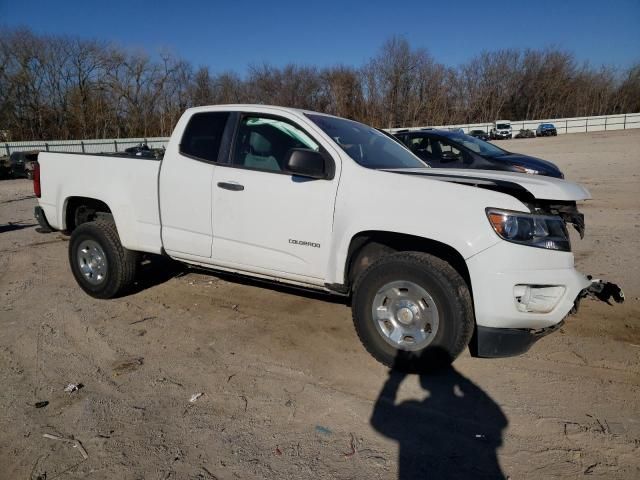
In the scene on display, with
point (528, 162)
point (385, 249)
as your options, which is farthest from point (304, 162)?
point (528, 162)

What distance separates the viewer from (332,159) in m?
3.64

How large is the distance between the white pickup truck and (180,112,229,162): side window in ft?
0.04

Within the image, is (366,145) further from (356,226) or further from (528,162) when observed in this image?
(528,162)

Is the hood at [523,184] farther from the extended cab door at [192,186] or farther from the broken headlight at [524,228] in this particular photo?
the extended cab door at [192,186]

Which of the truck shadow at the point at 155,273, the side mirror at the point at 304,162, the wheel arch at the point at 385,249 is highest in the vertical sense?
the side mirror at the point at 304,162

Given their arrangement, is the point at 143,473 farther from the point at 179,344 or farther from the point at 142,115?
the point at 142,115

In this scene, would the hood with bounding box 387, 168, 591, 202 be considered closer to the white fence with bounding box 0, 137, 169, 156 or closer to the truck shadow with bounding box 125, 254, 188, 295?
the truck shadow with bounding box 125, 254, 188, 295

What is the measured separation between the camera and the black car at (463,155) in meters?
9.18

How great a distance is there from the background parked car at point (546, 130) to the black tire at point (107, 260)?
2311 inches

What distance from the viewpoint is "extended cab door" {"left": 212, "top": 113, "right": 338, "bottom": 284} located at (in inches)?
143

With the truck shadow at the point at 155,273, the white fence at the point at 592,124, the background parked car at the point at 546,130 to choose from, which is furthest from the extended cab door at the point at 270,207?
the background parked car at the point at 546,130

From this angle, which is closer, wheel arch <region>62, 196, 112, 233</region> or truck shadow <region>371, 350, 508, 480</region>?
truck shadow <region>371, 350, 508, 480</region>

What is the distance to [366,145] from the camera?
4.25 metres

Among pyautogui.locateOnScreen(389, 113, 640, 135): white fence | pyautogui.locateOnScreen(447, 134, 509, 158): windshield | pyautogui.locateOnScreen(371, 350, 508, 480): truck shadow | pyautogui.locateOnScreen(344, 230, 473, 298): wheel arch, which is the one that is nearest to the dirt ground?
pyautogui.locateOnScreen(371, 350, 508, 480): truck shadow
